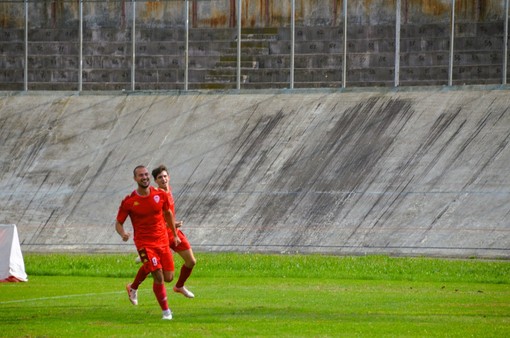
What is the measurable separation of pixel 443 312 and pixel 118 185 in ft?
61.5

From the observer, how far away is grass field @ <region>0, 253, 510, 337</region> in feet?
50.1

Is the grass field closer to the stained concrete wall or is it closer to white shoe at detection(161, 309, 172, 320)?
white shoe at detection(161, 309, 172, 320)

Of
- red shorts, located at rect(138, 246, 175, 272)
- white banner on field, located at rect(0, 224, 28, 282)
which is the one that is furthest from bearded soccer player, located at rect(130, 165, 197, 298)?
white banner on field, located at rect(0, 224, 28, 282)

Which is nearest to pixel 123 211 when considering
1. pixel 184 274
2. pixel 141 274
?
pixel 141 274

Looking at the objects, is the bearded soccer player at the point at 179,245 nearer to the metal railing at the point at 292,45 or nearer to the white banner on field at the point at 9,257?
the white banner on field at the point at 9,257

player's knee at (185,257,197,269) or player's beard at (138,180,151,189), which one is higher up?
player's beard at (138,180,151,189)

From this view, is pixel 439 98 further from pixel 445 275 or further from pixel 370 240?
pixel 445 275

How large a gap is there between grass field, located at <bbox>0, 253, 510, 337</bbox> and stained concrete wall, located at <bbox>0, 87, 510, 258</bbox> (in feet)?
7.93

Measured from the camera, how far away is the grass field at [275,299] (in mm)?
15258

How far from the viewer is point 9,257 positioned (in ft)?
77.8

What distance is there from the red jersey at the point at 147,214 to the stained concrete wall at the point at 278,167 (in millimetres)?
12445

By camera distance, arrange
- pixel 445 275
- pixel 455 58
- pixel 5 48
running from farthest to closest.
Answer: pixel 5 48
pixel 455 58
pixel 445 275

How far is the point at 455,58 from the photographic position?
124ft

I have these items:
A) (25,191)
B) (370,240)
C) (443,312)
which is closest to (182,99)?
(25,191)
